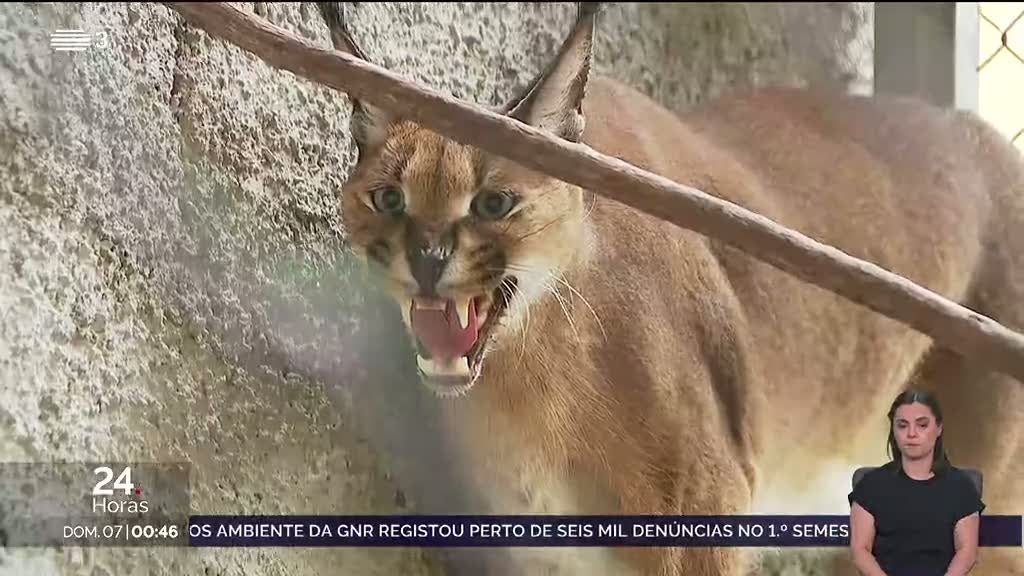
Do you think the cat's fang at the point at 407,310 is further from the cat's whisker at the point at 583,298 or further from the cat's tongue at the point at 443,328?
the cat's whisker at the point at 583,298

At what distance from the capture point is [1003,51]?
0.95 metres

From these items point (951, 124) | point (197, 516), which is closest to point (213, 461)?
point (197, 516)

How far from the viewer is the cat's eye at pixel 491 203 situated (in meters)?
0.81

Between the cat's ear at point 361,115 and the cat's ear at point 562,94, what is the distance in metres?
0.09

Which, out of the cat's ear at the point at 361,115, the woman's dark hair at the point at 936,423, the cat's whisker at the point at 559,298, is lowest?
the woman's dark hair at the point at 936,423

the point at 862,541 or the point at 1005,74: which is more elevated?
the point at 1005,74

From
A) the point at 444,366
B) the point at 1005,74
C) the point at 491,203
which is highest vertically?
the point at 1005,74

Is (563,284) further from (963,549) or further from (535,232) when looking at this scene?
(963,549)

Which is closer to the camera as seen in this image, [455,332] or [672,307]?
[455,332]

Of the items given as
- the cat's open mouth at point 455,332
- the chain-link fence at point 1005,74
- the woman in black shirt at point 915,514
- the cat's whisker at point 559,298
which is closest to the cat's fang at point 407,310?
the cat's open mouth at point 455,332

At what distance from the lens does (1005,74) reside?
0.95m

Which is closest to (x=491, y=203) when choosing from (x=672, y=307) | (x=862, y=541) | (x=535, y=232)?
(x=535, y=232)

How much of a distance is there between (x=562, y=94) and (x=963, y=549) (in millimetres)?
450

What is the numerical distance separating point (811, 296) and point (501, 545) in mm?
316
